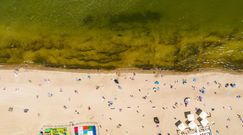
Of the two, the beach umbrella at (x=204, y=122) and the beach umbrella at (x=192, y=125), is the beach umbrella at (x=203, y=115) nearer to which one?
the beach umbrella at (x=204, y=122)

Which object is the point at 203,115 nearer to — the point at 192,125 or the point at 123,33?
the point at 192,125

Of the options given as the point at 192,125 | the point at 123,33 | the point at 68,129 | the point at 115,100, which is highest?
the point at 123,33

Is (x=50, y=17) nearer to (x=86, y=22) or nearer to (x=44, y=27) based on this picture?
(x=44, y=27)

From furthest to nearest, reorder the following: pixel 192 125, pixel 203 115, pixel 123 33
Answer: pixel 123 33, pixel 203 115, pixel 192 125

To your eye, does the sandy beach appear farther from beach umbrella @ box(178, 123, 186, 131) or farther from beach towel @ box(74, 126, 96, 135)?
beach towel @ box(74, 126, 96, 135)

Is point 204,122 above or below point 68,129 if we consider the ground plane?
below

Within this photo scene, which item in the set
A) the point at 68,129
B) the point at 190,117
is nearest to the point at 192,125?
the point at 190,117
